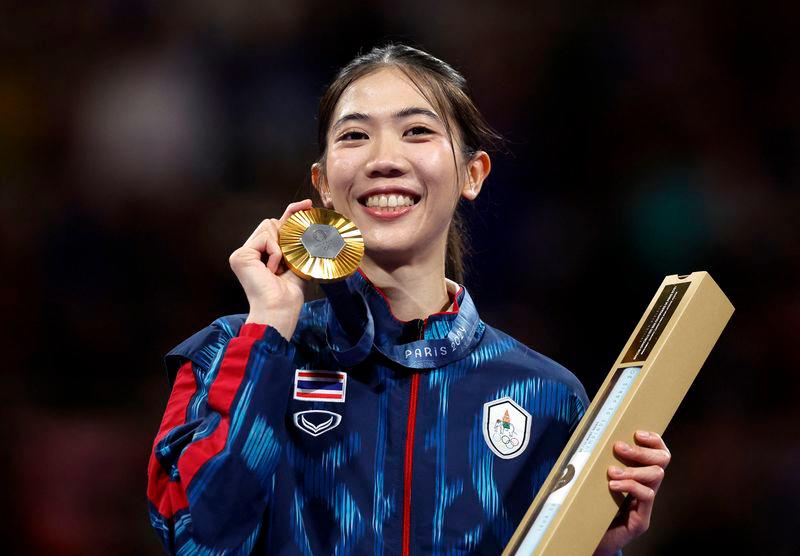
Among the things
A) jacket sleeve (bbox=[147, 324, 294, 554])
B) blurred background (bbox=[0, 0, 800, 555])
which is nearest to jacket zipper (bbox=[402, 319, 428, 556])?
jacket sleeve (bbox=[147, 324, 294, 554])

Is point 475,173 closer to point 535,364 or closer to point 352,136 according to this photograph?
point 352,136

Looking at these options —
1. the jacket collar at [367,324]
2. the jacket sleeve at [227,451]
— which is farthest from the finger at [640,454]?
the jacket sleeve at [227,451]

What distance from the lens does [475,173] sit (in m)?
2.16

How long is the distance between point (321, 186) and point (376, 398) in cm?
55

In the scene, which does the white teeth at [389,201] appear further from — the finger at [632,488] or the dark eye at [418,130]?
the finger at [632,488]

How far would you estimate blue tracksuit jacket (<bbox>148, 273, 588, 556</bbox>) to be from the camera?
5.09 feet

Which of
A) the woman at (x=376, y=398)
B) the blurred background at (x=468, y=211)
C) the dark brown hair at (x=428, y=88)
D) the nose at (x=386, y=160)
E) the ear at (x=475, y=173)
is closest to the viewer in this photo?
the woman at (x=376, y=398)

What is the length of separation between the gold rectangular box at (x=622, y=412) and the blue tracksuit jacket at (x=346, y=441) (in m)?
0.21

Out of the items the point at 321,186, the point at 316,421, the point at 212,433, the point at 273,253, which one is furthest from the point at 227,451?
the point at 321,186

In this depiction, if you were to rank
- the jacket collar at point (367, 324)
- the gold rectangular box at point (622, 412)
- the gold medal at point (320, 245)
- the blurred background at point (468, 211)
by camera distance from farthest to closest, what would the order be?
the blurred background at point (468, 211)
the jacket collar at point (367, 324)
the gold medal at point (320, 245)
the gold rectangular box at point (622, 412)

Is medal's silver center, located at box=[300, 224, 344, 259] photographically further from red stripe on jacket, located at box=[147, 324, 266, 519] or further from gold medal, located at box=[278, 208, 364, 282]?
red stripe on jacket, located at box=[147, 324, 266, 519]

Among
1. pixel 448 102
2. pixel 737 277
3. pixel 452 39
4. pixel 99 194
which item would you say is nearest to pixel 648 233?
pixel 737 277

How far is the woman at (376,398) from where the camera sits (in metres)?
1.56

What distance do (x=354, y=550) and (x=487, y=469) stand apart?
28 cm
